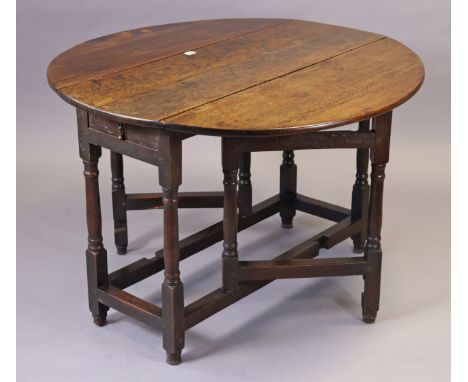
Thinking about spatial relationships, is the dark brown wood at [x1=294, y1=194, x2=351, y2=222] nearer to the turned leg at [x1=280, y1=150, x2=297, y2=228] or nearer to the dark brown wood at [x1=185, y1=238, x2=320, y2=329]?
the turned leg at [x1=280, y1=150, x2=297, y2=228]

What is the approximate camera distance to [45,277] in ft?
16.5

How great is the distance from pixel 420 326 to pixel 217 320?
Result: 79 cm

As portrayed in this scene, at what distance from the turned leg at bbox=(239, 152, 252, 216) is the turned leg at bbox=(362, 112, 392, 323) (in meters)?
0.86

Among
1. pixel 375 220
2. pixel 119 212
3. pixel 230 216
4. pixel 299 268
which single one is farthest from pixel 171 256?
pixel 119 212

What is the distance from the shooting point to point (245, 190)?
5.35 meters

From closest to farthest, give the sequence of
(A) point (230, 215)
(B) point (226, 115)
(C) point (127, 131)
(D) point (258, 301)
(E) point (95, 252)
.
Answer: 1. (B) point (226, 115)
2. (C) point (127, 131)
3. (A) point (230, 215)
4. (E) point (95, 252)
5. (D) point (258, 301)

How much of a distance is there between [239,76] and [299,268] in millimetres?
769

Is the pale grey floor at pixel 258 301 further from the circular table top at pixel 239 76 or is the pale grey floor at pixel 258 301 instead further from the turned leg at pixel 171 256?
the circular table top at pixel 239 76

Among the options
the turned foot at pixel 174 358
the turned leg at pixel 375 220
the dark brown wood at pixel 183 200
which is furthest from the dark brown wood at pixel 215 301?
the dark brown wood at pixel 183 200

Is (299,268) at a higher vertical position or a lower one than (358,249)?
higher

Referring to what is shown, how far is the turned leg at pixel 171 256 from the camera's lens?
4090 millimetres

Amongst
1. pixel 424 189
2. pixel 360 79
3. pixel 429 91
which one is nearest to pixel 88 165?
pixel 360 79

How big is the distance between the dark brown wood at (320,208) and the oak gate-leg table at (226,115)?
0.08 metres

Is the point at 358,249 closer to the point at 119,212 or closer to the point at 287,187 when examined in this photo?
the point at 287,187
